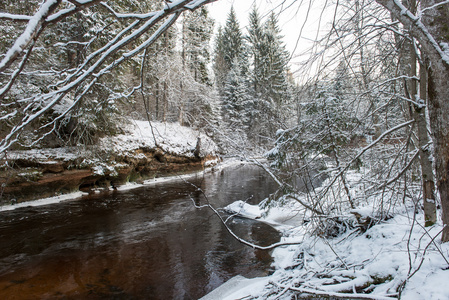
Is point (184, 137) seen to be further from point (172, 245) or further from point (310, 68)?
point (310, 68)

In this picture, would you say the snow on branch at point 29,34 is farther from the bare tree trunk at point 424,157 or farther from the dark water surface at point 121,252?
the bare tree trunk at point 424,157

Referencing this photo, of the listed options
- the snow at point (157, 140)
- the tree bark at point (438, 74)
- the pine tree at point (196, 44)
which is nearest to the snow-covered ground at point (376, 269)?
the tree bark at point (438, 74)

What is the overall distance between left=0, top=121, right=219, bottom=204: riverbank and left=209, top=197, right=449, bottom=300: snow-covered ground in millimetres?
3330

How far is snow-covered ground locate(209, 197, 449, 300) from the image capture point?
176 centimetres

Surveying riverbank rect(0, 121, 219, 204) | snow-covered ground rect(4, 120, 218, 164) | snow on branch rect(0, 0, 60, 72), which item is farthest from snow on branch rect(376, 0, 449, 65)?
riverbank rect(0, 121, 219, 204)

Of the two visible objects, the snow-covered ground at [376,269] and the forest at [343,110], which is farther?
the snow-covered ground at [376,269]

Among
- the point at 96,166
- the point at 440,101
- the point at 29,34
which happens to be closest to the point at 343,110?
the point at 440,101

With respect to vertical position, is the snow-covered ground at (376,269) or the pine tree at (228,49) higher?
the pine tree at (228,49)

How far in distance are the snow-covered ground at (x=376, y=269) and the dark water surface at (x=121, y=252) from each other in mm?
1088

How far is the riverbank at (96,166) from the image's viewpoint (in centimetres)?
914

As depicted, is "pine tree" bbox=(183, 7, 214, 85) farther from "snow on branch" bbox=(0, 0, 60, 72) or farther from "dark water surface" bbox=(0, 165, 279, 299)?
"snow on branch" bbox=(0, 0, 60, 72)

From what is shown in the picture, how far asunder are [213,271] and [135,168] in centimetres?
1122

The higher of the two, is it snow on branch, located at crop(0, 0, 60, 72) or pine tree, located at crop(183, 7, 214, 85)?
pine tree, located at crop(183, 7, 214, 85)

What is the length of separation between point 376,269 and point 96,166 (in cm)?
1201
